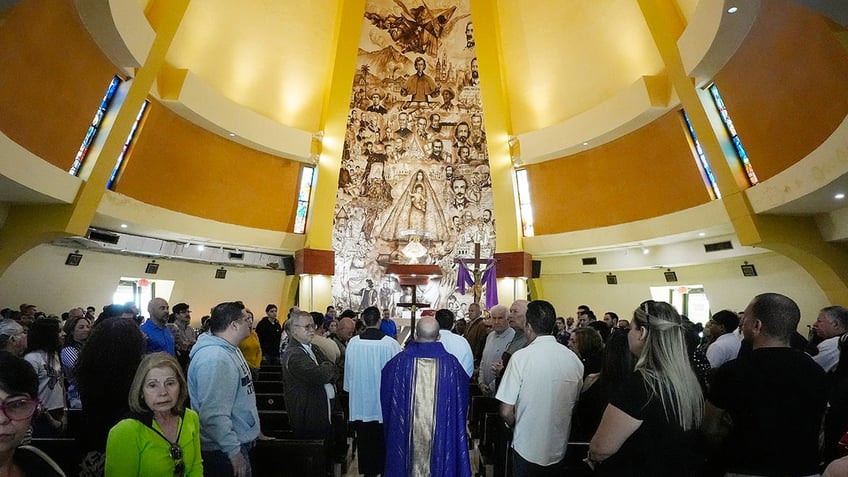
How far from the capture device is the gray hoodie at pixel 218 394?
2.80 metres

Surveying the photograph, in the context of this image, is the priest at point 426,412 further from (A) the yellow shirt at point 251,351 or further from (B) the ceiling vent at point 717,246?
(B) the ceiling vent at point 717,246

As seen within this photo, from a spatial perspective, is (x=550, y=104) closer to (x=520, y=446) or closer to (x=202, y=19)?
(x=202, y=19)

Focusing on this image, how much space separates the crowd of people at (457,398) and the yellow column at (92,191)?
4.12 metres

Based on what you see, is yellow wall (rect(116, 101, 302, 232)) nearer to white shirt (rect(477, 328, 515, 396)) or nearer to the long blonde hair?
white shirt (rect(477, 328, 515, 396))

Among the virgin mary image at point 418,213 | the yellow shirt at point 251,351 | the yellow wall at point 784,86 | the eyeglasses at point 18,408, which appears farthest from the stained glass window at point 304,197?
the eyeglasses at point 18,408

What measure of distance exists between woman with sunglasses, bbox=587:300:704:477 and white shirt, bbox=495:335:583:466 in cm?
85

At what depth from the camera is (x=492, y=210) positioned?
1595cm

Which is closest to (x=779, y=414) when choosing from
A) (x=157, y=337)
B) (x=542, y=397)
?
(x=542, y=397)

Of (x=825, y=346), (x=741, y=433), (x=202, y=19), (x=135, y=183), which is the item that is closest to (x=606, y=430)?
(x=741, y=433)

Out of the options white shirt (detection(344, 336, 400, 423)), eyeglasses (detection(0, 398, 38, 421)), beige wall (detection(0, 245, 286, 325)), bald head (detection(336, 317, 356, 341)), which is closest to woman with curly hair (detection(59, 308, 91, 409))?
white shirt (detection(344, 336, 400, 423))

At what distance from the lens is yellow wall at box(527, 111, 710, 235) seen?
10703mm

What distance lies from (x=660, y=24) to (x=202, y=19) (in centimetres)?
962

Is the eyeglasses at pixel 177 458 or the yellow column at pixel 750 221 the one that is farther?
the yellow column at pixel 750 221

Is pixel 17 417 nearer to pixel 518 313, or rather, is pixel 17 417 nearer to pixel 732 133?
pixel 518 313
